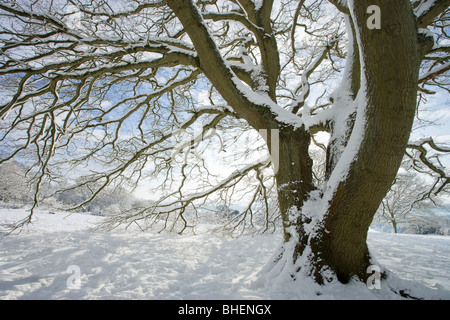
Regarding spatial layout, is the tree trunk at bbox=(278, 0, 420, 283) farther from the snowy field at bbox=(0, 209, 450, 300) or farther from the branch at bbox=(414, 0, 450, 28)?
the branch at bbox=(414, 0, 450, 28)

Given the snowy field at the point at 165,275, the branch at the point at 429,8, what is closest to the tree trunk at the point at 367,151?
the snowy field at the point at 165,275

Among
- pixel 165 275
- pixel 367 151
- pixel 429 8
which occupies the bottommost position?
pixel 165 275

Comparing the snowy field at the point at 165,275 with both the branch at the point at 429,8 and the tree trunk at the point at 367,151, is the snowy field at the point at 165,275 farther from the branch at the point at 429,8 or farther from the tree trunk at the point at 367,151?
the branch at the point at 429,8

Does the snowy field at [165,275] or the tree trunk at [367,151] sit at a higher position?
the tree trunk at [367,151]

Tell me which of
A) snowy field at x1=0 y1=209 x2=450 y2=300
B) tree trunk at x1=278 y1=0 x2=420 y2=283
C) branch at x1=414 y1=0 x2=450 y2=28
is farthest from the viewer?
snowy field at x1=0 y1=209 x2=450 y2=300

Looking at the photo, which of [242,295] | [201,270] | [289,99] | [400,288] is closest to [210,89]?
[289,99]

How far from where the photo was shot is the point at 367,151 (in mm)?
1668

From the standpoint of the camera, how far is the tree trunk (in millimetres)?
1380

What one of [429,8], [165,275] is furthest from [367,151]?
[165,275]

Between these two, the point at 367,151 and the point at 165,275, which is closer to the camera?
the point at 367,151

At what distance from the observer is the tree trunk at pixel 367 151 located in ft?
4.53

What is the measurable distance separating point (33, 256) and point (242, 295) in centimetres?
342

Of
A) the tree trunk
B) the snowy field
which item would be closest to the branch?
the tree trunk

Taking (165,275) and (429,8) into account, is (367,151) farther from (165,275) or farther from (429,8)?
(165,275)
